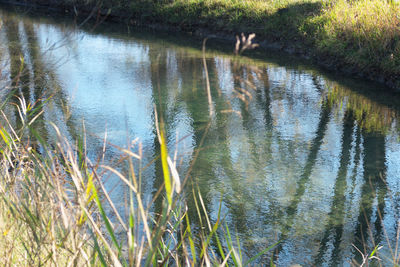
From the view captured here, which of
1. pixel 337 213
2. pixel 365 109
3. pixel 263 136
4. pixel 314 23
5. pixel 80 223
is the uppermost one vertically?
pixel 314 23

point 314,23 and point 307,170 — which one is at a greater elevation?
point 314,23

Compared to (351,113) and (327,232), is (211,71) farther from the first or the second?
(327,232)

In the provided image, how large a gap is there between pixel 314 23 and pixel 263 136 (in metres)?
4.02

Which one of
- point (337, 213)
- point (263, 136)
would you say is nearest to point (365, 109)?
point (263, 136)

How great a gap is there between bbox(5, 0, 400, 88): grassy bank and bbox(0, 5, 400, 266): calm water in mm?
438

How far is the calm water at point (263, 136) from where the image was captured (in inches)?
107

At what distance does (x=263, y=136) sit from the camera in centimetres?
418

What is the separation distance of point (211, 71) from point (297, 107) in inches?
74.5

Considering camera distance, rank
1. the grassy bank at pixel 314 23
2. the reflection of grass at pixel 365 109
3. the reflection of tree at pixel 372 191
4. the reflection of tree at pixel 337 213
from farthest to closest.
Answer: the grassy bank at pixel 314 23 < the reflection of grass at pixel 365 109 < the reflection of tree at pixel 372 191 < the reflection of tree at pixel 337 213

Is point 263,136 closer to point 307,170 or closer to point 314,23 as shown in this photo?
point 307,170

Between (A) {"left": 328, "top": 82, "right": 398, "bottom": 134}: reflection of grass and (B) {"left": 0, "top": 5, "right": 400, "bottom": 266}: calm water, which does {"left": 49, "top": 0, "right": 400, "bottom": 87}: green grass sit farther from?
(A) {"left": 328, "top": 82, "right": 398, "bottom": 134}: reflection of grass

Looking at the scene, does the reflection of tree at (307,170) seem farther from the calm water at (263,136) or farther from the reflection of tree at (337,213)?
the reflection of tree at (337,213)

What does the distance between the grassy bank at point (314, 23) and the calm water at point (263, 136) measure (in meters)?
0.44

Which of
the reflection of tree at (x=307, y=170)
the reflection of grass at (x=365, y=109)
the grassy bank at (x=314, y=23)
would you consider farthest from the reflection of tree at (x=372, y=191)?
the grassy bank at (x=314, y=23)
